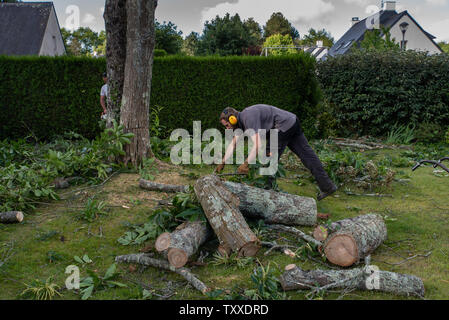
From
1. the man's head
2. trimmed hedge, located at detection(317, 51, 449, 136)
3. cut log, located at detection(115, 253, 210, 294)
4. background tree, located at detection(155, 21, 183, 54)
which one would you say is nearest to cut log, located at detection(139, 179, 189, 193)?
the man's head

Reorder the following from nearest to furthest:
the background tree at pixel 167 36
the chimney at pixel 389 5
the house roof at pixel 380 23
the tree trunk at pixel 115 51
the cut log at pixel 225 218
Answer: the cut log at pixel 225 218, the tree trunk at pixel 115 51, the background tree at pixel 167 36, the house roof at pixel 380 23, the chimney at pixel 389 5

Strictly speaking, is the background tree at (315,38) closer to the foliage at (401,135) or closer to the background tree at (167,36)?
the background tree at (167,36)

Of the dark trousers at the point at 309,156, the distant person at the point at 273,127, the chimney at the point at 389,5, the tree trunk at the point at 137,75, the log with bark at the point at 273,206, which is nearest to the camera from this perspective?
the log with bark at the point at 273,206

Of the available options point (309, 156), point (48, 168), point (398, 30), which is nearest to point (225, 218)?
point (309, 156)

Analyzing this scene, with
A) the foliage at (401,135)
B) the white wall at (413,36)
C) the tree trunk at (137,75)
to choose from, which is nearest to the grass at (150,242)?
the tree trunk at (137,75)

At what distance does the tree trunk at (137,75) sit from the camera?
661 centimetres

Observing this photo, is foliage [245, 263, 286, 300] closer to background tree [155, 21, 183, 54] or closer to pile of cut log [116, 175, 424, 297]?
pile of cut log [116, 175, 424, 297]

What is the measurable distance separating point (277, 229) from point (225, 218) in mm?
931

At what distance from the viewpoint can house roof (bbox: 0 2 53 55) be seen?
95.5ft

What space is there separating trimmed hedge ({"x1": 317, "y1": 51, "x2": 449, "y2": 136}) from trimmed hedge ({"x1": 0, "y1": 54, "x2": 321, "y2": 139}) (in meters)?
0.68

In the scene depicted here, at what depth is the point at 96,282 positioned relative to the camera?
340cm

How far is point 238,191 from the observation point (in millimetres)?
4656

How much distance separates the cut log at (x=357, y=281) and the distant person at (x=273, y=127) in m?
1.90

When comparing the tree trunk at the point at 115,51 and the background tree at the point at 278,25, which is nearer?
the tree trunk at the point at 115,51
